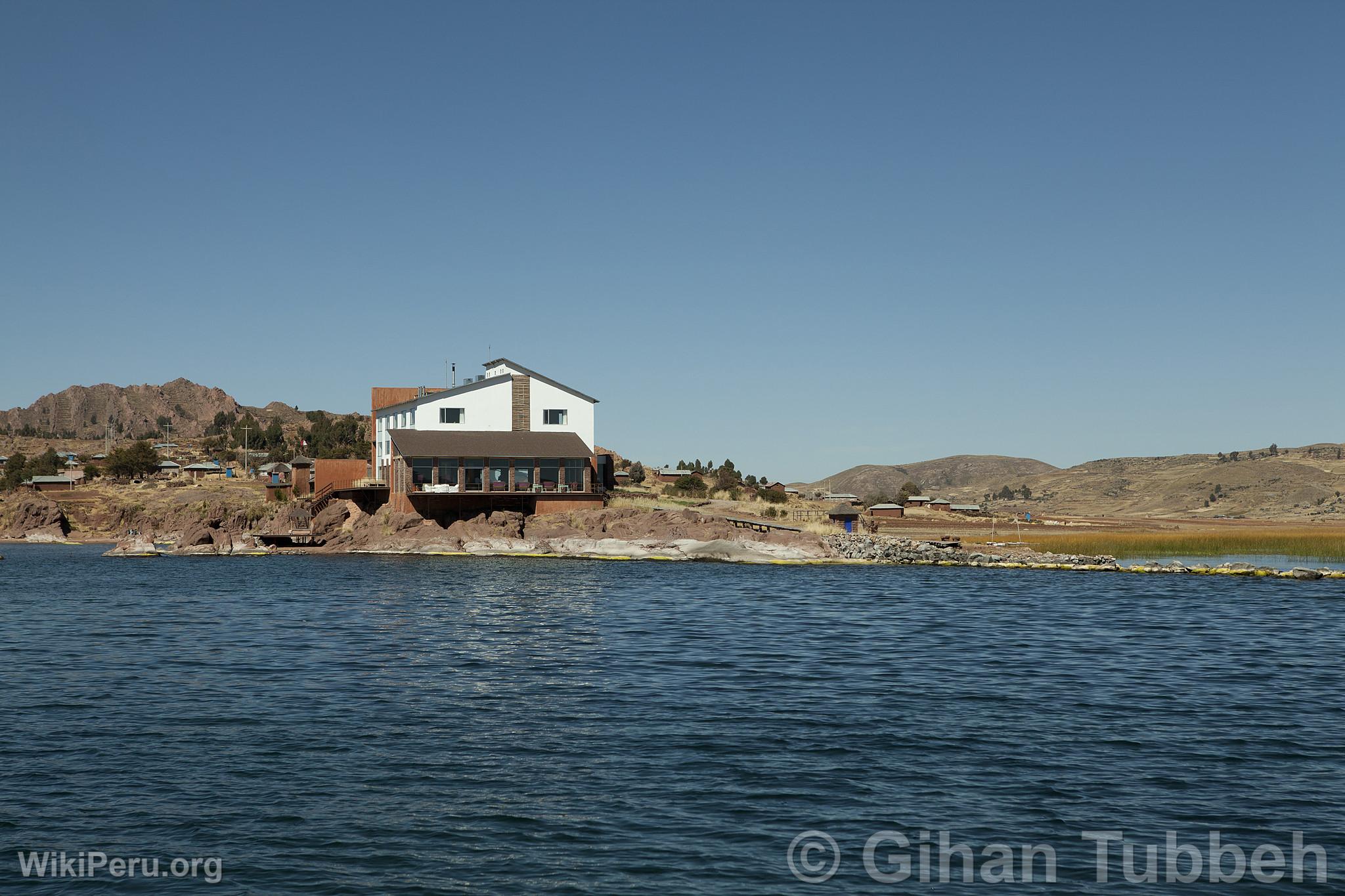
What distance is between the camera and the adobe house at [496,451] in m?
83.3

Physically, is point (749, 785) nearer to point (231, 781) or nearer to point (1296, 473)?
point (231, 781)

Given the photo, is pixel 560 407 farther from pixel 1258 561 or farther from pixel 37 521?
pixel 37 521

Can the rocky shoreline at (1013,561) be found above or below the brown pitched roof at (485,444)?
below

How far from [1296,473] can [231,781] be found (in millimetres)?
219162

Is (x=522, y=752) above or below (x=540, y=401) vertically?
below

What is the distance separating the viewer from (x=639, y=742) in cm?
1978

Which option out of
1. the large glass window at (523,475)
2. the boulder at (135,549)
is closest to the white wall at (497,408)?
the large glass window at (523,475)

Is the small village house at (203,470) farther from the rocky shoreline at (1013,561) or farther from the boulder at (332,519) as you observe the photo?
the rocky shoreline at (1013,561)

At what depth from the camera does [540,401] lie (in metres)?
89.8

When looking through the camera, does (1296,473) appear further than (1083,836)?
Yes

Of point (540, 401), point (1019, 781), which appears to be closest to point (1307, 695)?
point (1019, 781)

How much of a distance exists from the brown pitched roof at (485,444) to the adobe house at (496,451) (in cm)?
8

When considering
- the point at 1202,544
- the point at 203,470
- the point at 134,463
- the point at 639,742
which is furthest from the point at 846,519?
the point at 134,463

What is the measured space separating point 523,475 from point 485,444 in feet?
12.5
